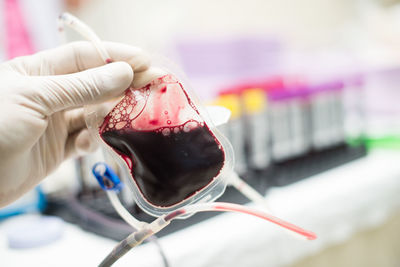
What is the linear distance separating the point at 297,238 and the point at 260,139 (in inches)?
11.9

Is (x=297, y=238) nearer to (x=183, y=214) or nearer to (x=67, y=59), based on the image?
(x=183, y=214)

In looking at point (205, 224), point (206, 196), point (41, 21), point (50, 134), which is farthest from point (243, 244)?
point (41, 21)

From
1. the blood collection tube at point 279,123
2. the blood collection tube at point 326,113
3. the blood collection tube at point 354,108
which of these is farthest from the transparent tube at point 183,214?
the blood collection tube at point 354,108

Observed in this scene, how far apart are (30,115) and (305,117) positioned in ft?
2.55

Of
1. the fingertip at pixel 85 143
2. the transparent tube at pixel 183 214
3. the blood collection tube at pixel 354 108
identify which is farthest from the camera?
the blood collection tube at pixel 354 108

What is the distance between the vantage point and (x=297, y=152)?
100 cm

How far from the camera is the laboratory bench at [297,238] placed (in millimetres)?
597

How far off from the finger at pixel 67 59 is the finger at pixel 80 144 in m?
0.12

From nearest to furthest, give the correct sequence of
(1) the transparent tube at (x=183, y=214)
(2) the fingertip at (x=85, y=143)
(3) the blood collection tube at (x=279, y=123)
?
(1) the transparent tube at (x=183, y=214) < (2) the fingertip at (x=85, y=143) < (3) the blood collection tube at (x=279, y=123)

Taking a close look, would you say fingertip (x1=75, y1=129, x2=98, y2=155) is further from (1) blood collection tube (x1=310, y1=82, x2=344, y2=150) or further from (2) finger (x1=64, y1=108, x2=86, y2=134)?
(1) blood collection tube (x1=310, y1=82, x2=344, y2=150)

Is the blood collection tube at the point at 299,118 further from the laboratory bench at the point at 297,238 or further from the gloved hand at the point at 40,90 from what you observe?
the gloved hand at the point at 40,90

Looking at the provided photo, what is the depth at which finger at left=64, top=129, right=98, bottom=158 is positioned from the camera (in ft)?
1.86

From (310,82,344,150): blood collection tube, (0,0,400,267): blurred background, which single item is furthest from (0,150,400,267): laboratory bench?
(310,82,344,150): blood collection tube

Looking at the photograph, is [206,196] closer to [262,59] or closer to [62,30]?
[62,30]
